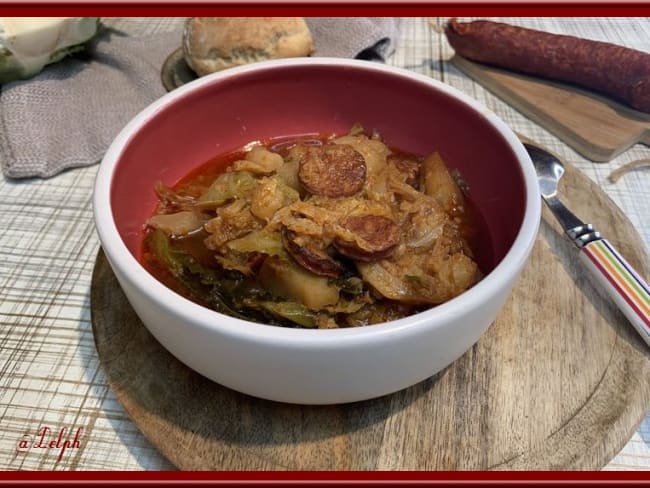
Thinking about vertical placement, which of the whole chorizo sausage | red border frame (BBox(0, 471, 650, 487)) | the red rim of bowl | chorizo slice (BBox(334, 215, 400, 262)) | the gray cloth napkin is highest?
the red rim of bowl

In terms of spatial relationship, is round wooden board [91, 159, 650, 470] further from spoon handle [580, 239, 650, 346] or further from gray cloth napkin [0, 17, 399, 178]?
gray cloth napkin [0, 17, 399, 178]

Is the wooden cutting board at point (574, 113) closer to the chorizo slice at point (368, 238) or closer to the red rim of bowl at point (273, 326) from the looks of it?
the red rim of bowl at point (273, 326)

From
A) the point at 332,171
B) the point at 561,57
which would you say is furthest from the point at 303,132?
the point at 561,57

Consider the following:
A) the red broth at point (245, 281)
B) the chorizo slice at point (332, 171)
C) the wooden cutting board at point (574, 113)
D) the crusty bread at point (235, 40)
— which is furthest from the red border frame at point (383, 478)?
the crusty bread at point (235, 40)

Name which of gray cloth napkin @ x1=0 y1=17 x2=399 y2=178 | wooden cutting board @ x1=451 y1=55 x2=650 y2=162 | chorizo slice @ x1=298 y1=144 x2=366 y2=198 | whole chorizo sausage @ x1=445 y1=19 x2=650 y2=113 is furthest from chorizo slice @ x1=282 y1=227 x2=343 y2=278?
whole chorizo sausage @ x1=445 y1=19 x2=650 y2=113

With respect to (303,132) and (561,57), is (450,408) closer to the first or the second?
(303,132)
